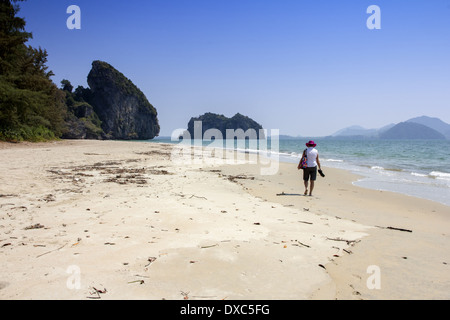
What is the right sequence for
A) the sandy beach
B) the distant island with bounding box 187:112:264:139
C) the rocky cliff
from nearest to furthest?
the sandy beach → the rocky cliff → the distant island with bounding box 187:112:264:139

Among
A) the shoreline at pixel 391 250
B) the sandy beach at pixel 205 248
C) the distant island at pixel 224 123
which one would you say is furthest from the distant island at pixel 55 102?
the distant island at pixel 224 123

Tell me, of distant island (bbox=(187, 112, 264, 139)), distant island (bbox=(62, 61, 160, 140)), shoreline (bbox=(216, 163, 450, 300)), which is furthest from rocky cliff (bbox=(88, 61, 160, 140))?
shoreline (bbox=(216, 163, 450, 300))

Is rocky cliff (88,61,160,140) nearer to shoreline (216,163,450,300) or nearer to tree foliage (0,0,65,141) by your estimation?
tree foliage (0,0,65,141)

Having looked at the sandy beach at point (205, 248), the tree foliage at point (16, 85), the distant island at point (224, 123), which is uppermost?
the distant island at point (224, 123)

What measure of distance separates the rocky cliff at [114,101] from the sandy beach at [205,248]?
328ft

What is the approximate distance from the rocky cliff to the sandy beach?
99916mm

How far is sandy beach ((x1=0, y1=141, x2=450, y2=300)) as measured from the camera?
8.83 feet

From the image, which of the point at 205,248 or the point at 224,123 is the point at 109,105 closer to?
the point at 224,123

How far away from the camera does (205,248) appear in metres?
3.71

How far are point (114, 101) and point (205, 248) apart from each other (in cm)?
11413

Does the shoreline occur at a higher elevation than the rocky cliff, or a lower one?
lower

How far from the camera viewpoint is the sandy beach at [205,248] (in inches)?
106

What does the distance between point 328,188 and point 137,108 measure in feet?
391

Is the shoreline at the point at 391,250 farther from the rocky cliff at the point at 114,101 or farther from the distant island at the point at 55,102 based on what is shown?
the rocky cliff at the point at 114,101
